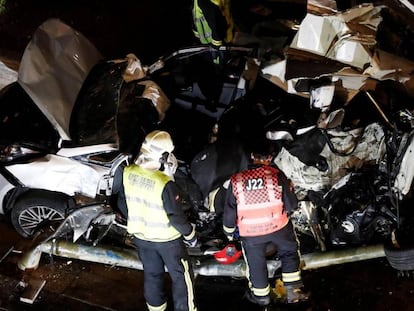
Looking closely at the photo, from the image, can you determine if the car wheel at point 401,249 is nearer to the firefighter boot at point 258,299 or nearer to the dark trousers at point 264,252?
the dark trousers at point 264,252

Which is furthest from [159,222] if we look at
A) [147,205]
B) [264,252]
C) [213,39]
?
[213,39]

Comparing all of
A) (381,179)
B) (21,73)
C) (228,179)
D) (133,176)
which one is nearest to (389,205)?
(381,179)

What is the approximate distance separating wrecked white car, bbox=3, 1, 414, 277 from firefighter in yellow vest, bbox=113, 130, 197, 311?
1.69 feet

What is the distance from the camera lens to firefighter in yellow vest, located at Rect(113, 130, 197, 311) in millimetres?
5684

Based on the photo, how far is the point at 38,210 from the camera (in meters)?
6.97

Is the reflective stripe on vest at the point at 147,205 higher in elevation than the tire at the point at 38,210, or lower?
higher

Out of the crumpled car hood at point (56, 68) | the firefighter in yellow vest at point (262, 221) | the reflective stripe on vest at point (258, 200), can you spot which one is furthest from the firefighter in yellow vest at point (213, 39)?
the reflective stripe on vest at point (258, 200)

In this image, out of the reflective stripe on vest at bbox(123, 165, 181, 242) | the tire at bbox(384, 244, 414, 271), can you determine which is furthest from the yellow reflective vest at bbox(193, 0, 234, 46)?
the tire at bbox(384, 244, 414, 271)

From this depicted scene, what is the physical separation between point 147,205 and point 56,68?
2.07 m

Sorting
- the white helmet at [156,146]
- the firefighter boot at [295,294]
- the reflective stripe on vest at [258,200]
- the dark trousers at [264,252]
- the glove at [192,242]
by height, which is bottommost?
the firefighter boot at [295,294]

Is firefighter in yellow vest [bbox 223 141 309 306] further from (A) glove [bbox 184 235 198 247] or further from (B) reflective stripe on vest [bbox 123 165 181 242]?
(B) reflective stripe on vest [bbox 123 165 181 242]

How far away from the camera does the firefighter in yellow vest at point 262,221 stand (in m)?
5.82

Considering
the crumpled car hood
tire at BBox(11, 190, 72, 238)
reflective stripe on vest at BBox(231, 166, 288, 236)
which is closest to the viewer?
reflective stripe on vest at BBox(231, 166, 288, 236)

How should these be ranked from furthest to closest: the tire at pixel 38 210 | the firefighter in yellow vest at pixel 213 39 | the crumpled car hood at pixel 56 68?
the firefighter in yellow vest at pixel 213 39 < the tire at pixel 38 210 < the crumpled car hood at pixel 56 68
